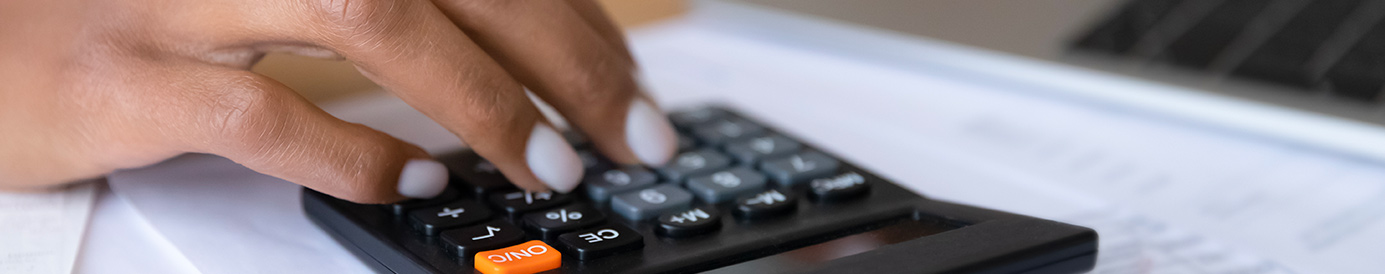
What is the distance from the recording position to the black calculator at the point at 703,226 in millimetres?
310

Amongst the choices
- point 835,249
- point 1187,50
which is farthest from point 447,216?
point 1187,50

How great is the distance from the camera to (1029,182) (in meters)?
0.47

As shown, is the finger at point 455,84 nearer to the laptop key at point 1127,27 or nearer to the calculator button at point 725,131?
the calculator button at point 725,131

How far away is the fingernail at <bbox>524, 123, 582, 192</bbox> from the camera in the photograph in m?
0.39

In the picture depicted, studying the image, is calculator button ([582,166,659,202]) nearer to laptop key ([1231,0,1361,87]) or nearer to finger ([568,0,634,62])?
finger ([568,0,634,62])

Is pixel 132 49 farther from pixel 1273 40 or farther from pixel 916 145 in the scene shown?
pixel 1273 40

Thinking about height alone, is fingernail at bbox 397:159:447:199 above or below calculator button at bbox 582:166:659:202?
below

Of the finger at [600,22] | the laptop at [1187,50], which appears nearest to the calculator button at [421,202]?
the finger at [600,22]

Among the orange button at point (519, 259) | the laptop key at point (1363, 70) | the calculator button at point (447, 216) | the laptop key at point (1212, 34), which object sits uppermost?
the laptop key at point (1212, 34)

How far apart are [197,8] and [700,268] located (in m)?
0.21

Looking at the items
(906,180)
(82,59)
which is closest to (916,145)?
(906,180)

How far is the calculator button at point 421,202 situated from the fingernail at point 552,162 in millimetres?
31

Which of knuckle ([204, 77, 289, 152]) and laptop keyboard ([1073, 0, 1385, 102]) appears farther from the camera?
laptop keyboard ([1073, 0, 1385, 102])

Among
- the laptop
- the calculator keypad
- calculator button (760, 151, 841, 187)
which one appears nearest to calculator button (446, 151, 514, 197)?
the calculator keypad
